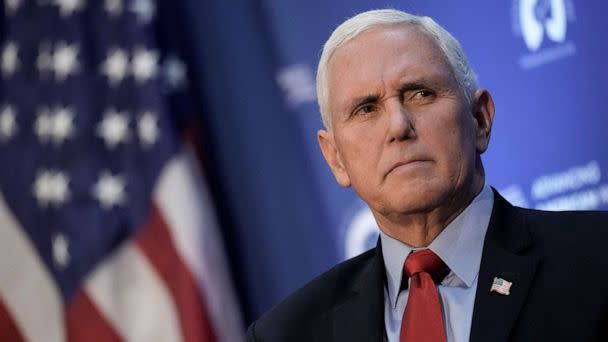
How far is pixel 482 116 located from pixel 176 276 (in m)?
1.36

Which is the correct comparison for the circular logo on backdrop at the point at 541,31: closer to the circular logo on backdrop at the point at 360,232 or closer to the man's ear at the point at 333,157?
the circular logo on backdrop at the point at 360,232

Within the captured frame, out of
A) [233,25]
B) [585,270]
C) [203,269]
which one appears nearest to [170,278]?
[203,269]

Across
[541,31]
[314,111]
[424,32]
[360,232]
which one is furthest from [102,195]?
[541,31]

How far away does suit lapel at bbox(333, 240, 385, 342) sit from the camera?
187 centimetres

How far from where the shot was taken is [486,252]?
5.90 feet

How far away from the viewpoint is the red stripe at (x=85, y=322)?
302 cm

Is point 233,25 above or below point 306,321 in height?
above

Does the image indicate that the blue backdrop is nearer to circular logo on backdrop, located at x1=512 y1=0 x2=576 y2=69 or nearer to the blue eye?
circular logo on backdrop, located at x1=512 y1=0 x2=576 y2=69

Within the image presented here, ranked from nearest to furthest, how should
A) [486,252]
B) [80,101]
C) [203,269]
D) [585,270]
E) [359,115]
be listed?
1. [585,270]
2. [486,252]
3. [359,115]
4. [203,269]
5. [80,101]

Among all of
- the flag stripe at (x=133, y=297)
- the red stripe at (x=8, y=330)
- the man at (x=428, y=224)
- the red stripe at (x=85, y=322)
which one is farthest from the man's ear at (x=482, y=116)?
the red stripe at (x=8, y=330)

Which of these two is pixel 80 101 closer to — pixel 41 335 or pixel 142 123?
pixel 142 123

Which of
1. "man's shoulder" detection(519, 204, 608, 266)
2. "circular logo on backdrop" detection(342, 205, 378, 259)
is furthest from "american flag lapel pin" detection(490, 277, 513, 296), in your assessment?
"circular logo on backdrop" detection(342, 205, 378, 259)

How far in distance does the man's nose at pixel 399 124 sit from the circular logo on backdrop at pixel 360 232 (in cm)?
113

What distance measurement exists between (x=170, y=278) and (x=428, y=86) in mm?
1426
